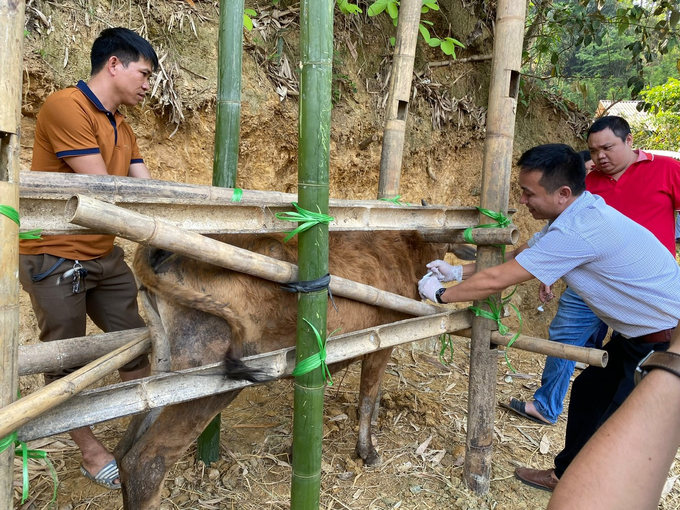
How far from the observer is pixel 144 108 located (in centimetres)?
420

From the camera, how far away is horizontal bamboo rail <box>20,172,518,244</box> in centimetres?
161

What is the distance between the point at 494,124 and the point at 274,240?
5.42 feet

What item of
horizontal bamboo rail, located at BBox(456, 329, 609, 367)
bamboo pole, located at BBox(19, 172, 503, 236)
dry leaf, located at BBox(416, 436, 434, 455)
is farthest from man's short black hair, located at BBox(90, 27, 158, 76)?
dry leaf, located at BBox(416, 436, 434, 455)

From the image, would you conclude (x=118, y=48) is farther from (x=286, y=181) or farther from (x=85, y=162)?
(x=286, y=181)

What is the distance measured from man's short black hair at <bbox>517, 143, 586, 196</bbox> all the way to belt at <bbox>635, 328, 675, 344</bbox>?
94cm

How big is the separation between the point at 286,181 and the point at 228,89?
2.44 metres

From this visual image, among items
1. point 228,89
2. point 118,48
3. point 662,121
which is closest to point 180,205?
point 228,89

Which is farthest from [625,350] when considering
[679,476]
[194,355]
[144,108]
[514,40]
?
[144,108]

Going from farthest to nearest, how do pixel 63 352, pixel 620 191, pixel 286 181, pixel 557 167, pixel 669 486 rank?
pixel 286 181 < pixel 620 191 < pixel 669 486 < pixel 557 167 < pixel 63 352

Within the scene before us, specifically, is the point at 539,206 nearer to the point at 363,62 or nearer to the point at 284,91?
the point at 284,91

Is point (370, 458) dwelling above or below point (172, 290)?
below

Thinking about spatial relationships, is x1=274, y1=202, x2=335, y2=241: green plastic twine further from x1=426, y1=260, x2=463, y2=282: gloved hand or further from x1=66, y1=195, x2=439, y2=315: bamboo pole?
x1=426, y1=260, x2=463, y2=282: gloved hand

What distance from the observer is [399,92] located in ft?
10.8

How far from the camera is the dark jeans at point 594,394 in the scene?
3.08 metres
